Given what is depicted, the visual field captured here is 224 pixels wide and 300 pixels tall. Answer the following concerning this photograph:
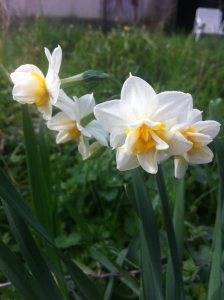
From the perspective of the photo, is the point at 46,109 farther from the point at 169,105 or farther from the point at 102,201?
the point at 102,201

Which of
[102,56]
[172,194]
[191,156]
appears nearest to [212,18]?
[102,56]

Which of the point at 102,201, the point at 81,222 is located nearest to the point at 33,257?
the point at 81,222

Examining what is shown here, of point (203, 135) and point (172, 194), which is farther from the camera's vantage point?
point (172, 194)

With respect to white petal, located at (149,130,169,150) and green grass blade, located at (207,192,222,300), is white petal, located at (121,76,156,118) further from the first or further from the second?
green grass blade, located at (207,192,222,300)

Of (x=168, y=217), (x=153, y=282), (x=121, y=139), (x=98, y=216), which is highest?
(x=121, y=139)

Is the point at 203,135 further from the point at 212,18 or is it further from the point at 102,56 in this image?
the point at 212,18

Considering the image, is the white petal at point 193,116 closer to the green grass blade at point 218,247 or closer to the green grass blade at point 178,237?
the green grass blade at point 218,247
